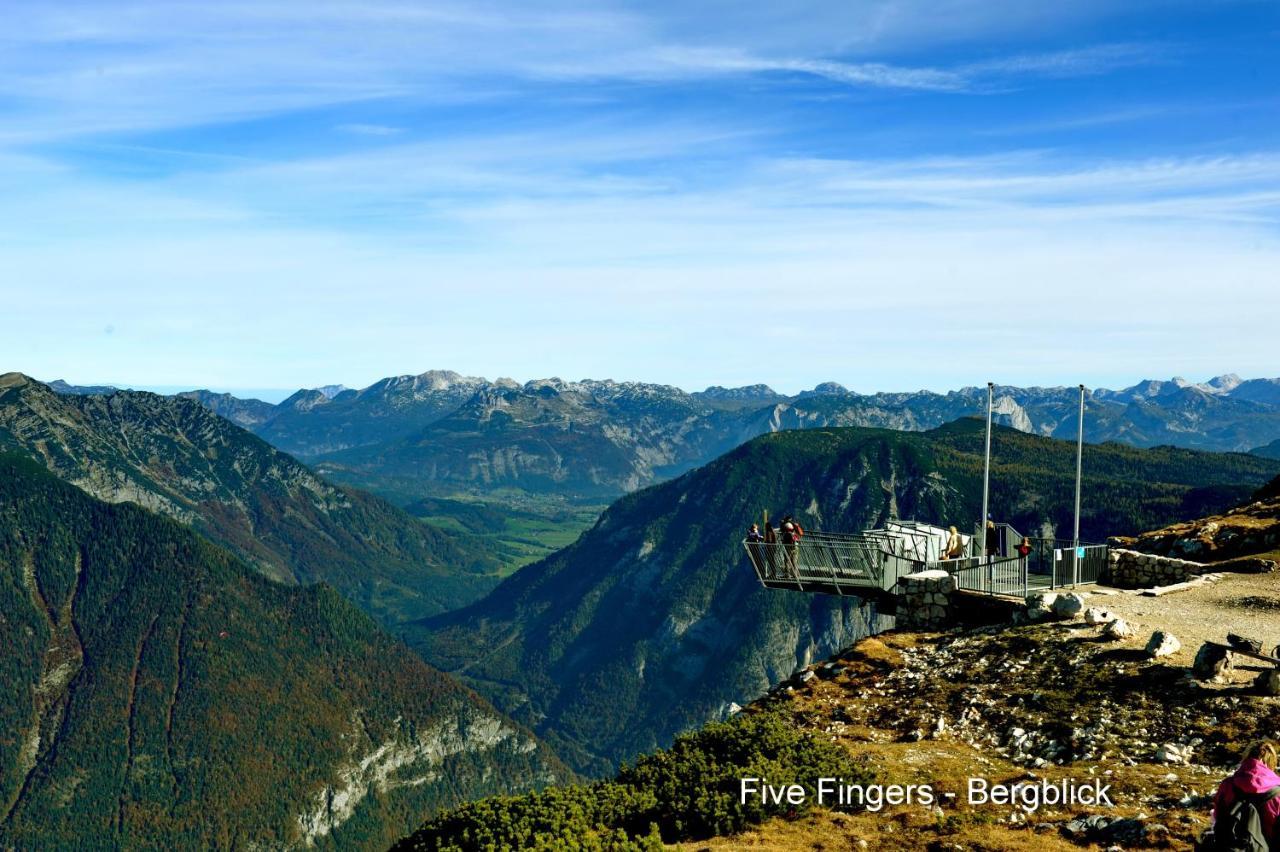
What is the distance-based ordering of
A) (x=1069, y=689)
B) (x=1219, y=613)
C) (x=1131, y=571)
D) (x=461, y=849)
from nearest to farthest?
1. (x=461, y=849)
2. (x=1069, y=689)
3. (x=1219, y=613)
4. (x=1131, y=571)

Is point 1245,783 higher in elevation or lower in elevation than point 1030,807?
higher

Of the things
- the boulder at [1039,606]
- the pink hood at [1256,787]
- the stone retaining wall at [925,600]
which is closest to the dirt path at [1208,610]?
the boulder at [1039,606]

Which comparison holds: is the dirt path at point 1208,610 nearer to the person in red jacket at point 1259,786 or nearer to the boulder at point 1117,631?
the boulder at point 1117,631

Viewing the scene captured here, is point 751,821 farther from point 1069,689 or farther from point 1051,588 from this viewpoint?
point 1051,588

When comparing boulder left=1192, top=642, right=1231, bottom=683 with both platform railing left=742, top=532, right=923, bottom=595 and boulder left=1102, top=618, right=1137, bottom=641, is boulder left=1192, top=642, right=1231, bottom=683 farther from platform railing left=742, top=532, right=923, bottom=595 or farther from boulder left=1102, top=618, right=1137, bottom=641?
platform railing left=742, top=532, right=923, bottom=595

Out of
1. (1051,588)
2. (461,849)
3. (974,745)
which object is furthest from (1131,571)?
(461,849)

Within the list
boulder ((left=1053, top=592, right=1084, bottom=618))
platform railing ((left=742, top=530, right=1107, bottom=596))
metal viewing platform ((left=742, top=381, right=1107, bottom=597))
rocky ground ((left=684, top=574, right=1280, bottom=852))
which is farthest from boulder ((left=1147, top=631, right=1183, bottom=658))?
platform railing ((left=742, top=530, right=1107, bottom=596))

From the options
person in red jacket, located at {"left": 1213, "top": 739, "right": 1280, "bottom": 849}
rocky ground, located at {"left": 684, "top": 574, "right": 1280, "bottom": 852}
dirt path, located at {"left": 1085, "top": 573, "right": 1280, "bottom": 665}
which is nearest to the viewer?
person in red jacket, located at {"left": 1213, "top": 739, "right": 1280, "bottom": 849}
